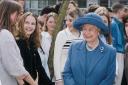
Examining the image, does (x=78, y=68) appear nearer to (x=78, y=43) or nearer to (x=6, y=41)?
(x=78, y=43)

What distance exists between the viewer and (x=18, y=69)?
206 inches

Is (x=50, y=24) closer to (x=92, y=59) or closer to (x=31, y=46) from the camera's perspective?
(x=31, y=46)

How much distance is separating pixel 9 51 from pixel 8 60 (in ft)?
0.34

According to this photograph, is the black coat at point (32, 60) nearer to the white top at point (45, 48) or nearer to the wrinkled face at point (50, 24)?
the white top at point (45, 48)

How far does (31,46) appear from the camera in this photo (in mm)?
6242

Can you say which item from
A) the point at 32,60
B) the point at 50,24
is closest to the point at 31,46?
the point at 32,60

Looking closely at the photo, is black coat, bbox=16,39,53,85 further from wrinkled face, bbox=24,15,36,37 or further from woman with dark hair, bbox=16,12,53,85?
wrinkled face, bbox=24,15,36,37

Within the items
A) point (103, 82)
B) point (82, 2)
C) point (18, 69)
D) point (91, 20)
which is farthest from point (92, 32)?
point (82, 2)

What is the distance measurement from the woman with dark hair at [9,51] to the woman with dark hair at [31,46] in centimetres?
68

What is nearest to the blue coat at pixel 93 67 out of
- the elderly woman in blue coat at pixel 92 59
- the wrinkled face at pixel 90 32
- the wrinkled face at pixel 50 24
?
the elderly woman in blue coat at pixel 92 59

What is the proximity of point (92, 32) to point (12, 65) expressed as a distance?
3.25 feet

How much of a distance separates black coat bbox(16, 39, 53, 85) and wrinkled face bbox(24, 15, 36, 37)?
22 centimetres

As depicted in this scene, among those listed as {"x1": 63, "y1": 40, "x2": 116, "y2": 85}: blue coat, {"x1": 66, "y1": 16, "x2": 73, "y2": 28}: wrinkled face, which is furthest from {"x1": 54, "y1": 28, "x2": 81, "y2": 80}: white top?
{"x1": 63, "y1": 40, "x2": 116, "y2": 85}: blue coat

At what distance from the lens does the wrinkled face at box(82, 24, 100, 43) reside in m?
5.22
